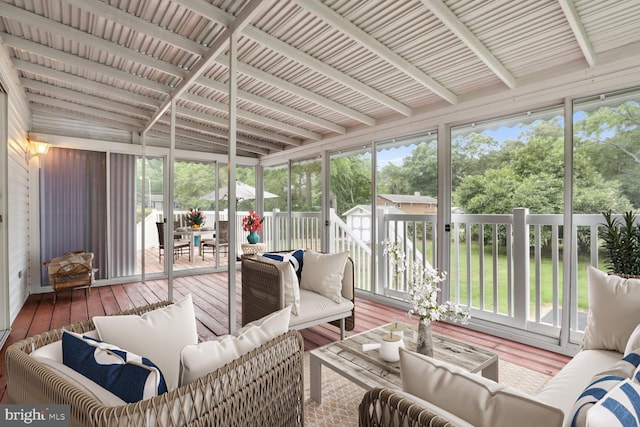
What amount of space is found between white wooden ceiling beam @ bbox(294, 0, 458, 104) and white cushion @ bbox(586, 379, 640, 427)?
243cm

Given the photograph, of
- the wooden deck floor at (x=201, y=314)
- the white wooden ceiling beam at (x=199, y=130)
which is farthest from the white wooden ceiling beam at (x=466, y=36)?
the white wooden ceiling beam at (x=199, y=130)

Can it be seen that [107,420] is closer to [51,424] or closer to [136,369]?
[136,369]

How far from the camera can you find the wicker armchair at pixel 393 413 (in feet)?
2.37

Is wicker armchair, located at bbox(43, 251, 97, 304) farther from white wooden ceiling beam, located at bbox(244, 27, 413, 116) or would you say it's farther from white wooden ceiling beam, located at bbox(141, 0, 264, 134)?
white wooden ceiling beam, located at bbox(244, 27, 413, 116)

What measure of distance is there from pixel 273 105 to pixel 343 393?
3.38m

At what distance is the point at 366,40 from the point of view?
246 cm

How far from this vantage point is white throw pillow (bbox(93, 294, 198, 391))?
3.88ft

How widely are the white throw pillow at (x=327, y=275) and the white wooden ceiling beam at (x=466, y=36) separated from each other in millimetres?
1979

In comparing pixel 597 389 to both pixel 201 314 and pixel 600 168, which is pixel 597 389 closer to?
pixel 600 168

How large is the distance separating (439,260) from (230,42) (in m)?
3.08

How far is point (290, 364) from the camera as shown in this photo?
1.25 metres

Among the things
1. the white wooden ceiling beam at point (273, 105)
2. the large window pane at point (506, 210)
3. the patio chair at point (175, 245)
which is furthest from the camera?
the patio chair at point (175, 245)

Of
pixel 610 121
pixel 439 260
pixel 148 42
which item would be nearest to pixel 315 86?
pixel 148 42
